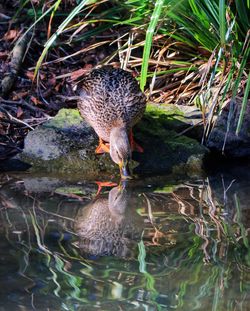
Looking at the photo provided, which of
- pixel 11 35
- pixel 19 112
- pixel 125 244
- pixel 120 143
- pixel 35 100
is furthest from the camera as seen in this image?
pixel 11 35

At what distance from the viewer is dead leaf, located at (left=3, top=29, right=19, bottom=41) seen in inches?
315

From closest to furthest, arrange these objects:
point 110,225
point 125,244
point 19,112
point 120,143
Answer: point 125,244 < point 110,225 < point 120,143 < point 19,112

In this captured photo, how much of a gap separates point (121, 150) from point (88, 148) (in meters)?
0.53

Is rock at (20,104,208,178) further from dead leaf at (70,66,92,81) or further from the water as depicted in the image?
dead leaf at (70,66,92,81)

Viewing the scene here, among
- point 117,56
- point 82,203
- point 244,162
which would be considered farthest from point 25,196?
point 117,56

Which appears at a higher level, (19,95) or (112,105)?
(112,105)

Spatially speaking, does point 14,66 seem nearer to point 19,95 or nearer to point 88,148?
point 19,95

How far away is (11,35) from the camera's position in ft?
26.3

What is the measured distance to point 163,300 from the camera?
3680 mm

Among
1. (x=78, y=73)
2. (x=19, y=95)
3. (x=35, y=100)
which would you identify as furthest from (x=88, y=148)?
(x=78, y=73)

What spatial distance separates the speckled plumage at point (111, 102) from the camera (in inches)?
249

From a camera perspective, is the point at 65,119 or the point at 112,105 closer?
the point at 112,105

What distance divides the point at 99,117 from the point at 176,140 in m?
0.78

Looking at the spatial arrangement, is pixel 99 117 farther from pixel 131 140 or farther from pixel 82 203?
pixel 82 203
